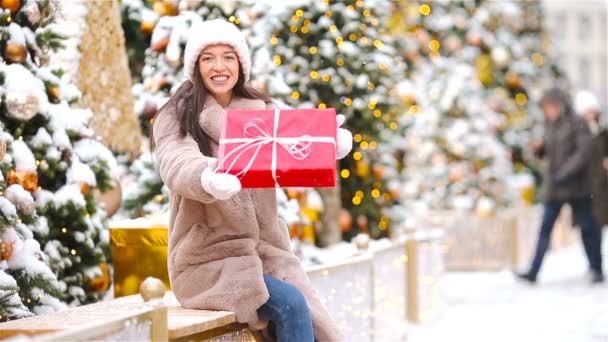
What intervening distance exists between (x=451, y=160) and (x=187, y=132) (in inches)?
393

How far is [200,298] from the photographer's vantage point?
429 cm

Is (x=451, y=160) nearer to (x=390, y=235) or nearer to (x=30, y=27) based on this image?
(x=390, y=235)

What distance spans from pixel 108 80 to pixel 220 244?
3.41 m

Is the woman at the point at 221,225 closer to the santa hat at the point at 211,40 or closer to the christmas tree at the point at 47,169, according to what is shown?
the santa hat at the point at 211,40

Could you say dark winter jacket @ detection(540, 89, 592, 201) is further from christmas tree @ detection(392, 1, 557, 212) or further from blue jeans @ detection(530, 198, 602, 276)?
christmas tree @ detection(392, 1, 557, 212)

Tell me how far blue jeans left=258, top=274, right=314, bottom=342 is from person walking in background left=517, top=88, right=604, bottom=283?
22.3 feet

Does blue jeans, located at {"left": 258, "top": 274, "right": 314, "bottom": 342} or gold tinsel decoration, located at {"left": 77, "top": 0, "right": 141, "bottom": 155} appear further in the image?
gold tinsel decoration, located at {"left": 77, "top": 0, "right": 141, "bottom": 155}

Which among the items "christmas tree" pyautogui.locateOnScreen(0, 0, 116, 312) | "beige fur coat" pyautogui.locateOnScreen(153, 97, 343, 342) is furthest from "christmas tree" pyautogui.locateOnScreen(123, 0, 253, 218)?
"beige fur coat" pyautogui.locateOnScreen(153, 97, 343, 342)

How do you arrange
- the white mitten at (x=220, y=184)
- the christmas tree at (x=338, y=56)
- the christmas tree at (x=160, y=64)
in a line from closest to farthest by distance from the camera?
the white mitten at (x=220, y=184), the christmas tree at (x=160, y=64), the christmas tree at (x=338, y=56)

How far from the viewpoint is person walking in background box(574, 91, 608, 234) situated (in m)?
10.8

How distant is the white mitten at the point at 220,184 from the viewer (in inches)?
154

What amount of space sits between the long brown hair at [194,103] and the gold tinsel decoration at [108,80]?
2.77 m

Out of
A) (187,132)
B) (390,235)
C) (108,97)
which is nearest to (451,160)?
(390,235)

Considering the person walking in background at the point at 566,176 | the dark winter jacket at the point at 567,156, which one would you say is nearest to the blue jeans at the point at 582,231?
the person walking in background at the point at 566,176
